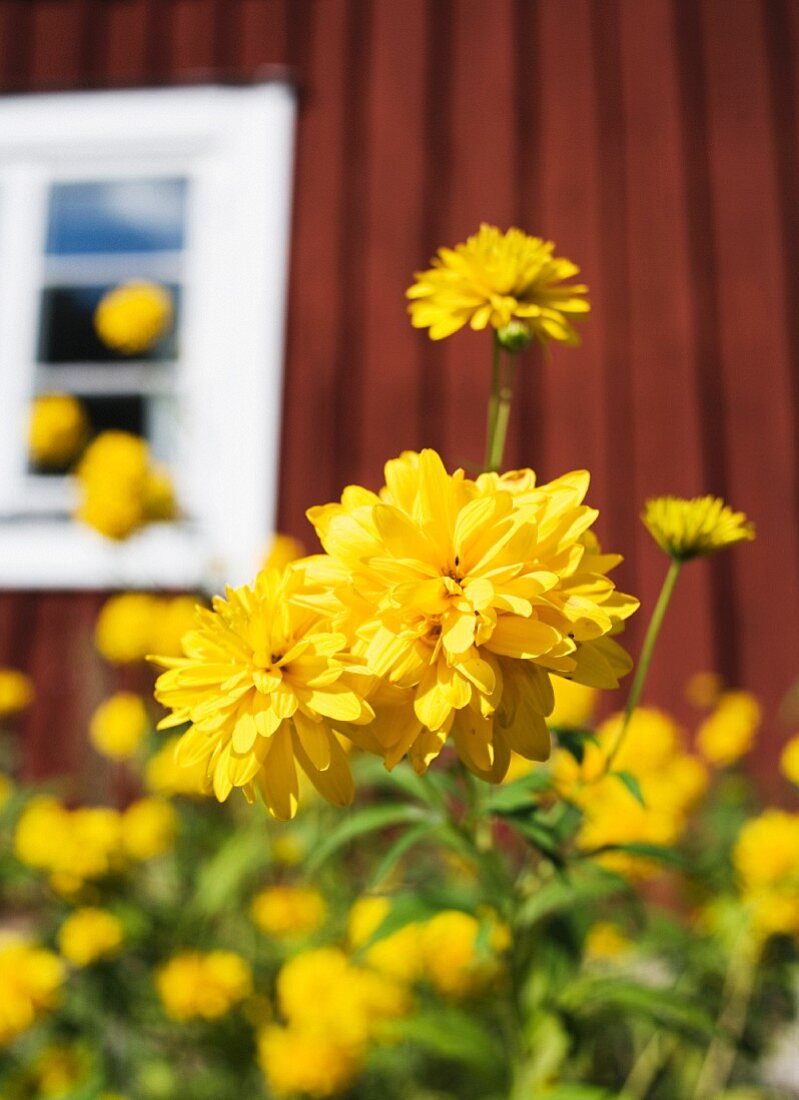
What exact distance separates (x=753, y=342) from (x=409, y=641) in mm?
2528

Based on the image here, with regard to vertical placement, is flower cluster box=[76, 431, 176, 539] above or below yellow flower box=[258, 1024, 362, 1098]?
above

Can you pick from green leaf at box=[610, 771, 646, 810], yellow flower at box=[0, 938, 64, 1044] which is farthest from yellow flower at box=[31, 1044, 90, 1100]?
green leaf at box=[610, 771, 646, 810]

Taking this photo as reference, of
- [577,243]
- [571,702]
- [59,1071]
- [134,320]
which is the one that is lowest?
[59,1071]

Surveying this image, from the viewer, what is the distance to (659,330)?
279 centimetres

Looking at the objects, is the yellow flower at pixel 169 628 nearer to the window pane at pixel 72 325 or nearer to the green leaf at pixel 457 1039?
the green leaf at pixel 457 1039

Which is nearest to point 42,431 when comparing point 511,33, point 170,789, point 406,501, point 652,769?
point 170,789

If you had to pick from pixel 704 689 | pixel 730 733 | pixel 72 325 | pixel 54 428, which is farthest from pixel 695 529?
pixel 72 325

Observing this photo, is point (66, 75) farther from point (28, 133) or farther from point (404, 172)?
point (404, 172)

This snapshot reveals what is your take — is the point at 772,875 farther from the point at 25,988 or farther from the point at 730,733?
the point at 25,988

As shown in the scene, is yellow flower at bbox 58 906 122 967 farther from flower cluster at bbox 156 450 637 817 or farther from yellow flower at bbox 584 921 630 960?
flower cluster at bbox 156 450 637 817

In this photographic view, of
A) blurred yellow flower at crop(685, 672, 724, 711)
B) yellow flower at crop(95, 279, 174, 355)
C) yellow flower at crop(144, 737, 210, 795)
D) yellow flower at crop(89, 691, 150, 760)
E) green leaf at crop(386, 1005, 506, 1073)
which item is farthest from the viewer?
blurred yellow flower at crop(685, 672, 724, 711)

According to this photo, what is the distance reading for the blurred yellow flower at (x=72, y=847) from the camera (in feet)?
4.72

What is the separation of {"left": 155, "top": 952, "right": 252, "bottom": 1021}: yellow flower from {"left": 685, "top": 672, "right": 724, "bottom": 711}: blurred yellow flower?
164cm

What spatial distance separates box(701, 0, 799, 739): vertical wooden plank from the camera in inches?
106
